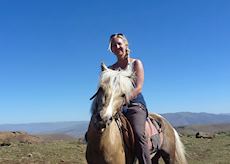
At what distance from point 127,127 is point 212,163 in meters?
9.99

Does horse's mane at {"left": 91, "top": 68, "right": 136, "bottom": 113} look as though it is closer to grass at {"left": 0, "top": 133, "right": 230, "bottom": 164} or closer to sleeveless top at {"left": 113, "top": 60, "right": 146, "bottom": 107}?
sleeveless top at {"left": 113, "top": 60, "right": 146, "bottom": 107}

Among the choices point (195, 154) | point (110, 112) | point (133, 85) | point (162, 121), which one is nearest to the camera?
point (110, 112)

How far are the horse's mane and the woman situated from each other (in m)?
0.36

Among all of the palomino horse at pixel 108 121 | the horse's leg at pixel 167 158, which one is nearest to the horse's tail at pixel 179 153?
the horse's leg at pixel 167 158

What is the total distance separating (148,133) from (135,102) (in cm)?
71

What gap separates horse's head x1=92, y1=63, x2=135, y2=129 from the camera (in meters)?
4.66

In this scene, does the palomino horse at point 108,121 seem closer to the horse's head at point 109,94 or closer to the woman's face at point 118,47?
the horse's head at point 109,94

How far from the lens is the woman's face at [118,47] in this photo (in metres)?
5.79

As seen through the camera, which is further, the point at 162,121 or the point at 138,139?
the point at 162,121

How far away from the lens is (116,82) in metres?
5.11

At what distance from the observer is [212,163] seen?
14766 mm

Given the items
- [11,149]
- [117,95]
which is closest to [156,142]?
[117,95]

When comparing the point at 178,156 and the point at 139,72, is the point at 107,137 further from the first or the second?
the point at 178,156

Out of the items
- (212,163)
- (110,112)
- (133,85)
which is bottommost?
(212,163)
